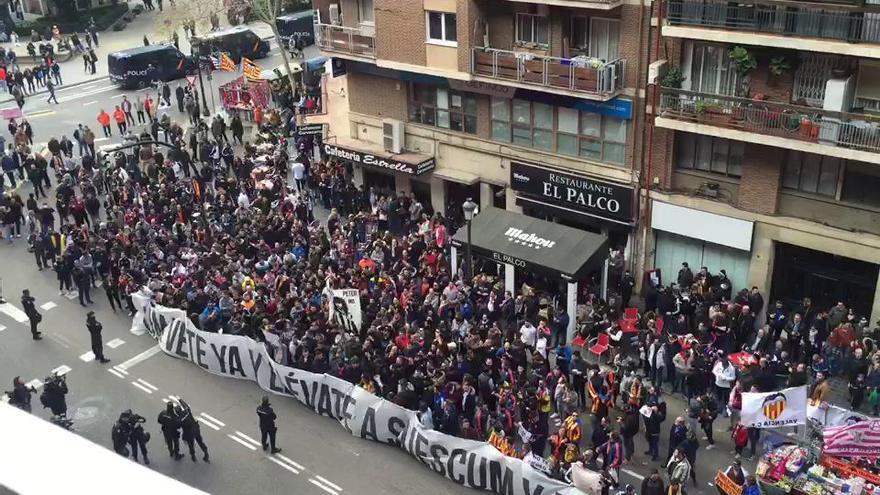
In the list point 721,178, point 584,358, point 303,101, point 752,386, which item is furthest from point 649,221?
point 303,101

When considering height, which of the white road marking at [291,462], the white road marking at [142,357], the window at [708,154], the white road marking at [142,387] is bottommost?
the white road marking at [291,462]

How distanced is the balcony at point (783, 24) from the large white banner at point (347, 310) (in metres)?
11.0

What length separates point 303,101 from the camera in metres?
43.7

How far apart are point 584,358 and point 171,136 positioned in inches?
931

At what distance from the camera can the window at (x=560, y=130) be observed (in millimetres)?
27203

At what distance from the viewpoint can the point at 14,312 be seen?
29.3 meters

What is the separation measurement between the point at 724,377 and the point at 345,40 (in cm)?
1785

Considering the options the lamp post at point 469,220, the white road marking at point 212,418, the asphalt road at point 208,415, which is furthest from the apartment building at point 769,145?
the white road marking at point 212,418

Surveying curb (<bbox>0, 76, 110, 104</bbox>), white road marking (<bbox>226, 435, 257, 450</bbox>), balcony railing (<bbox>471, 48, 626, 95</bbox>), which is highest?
balcony railing (<bbox>471, 48, 626, 95</bbox>)

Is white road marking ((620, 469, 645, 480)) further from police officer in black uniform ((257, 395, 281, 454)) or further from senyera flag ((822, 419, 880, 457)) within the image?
police officer in black uniform ((257, 395, 281, 454))

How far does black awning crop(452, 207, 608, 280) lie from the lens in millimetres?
25469

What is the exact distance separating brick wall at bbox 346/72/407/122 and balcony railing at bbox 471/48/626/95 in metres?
4.42

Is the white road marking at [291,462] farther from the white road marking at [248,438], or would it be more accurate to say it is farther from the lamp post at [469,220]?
the lamp post at [469,220]

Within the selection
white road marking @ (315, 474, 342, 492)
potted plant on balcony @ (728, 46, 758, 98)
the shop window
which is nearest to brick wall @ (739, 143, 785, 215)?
the shop window
